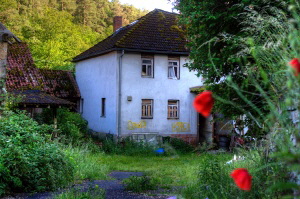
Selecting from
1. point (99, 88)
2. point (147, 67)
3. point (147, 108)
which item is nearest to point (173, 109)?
point (147, 108)

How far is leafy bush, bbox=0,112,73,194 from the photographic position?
327 inches

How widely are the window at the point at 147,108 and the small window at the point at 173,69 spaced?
197 cm

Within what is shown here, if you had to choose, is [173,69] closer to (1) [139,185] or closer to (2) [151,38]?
(2) [151,38]

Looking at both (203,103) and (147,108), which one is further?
(147,108)

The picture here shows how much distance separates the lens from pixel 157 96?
2345cm

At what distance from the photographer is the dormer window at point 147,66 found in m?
23.3

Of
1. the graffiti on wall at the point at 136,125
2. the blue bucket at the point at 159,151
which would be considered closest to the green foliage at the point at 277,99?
the blue bucket at the point at 159,151

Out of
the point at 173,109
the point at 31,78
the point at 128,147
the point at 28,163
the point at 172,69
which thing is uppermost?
the point at 172,69

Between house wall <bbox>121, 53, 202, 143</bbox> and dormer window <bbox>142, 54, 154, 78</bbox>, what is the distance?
0.25 meters

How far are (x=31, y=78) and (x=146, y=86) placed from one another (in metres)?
7.26

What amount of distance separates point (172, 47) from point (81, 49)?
74.9 feet

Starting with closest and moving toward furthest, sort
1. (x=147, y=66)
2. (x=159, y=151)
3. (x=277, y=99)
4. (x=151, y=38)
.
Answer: (x=277, y=99) → (x=159, y=151) → (x=147, y=66) → (x=151, y=38)

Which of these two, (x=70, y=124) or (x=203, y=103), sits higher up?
(x=203, y=103)

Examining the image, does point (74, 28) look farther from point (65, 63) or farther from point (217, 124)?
point (217, 124)
